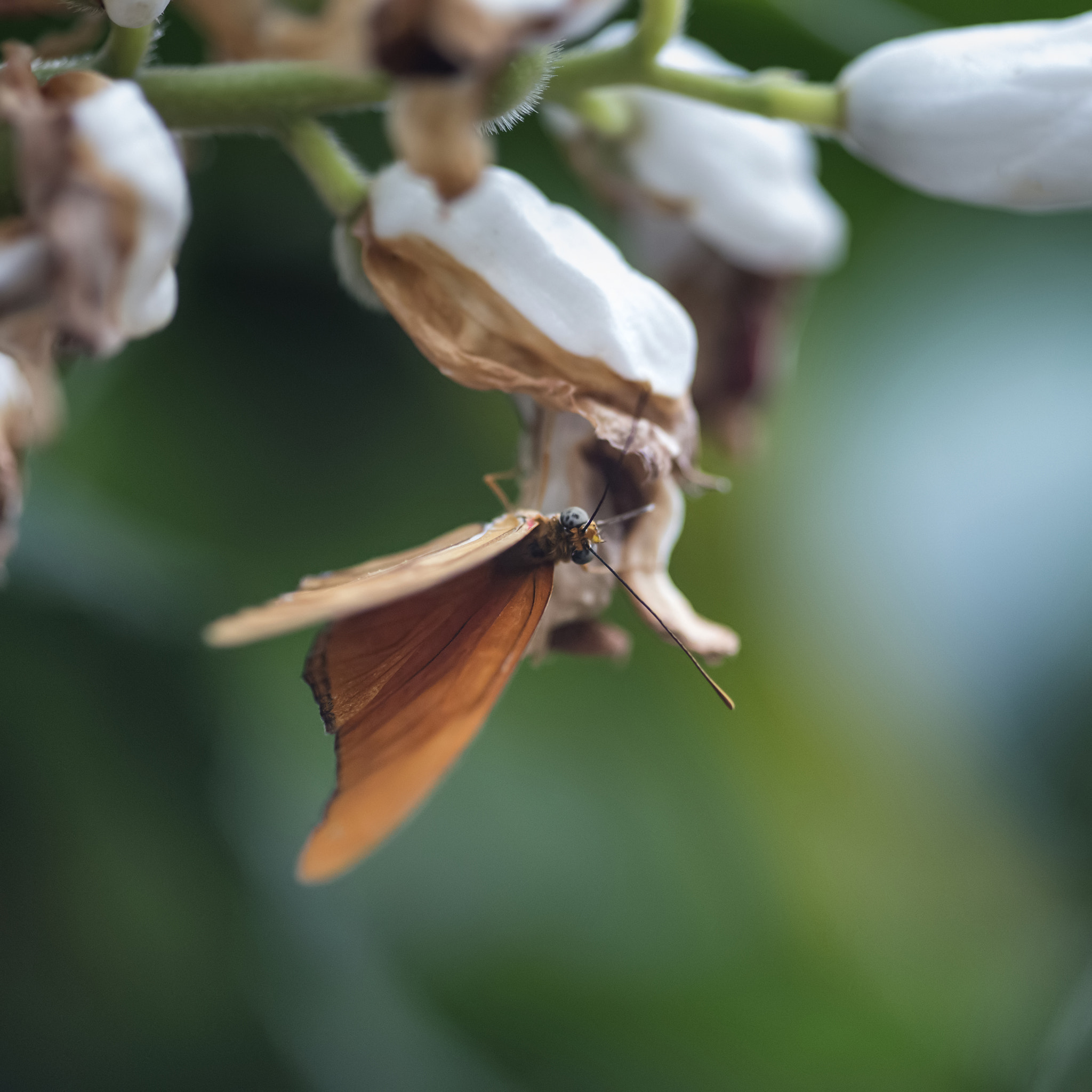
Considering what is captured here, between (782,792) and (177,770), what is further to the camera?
(782,792)

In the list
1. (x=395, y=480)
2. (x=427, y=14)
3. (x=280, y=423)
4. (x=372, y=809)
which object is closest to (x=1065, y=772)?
(x=395, y=480)

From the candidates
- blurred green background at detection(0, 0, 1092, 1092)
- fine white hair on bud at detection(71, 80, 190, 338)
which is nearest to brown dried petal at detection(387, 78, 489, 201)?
fine white hair on bud at detection(71, 80, 190, 338)

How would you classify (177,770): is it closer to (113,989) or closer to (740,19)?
Result: (113,989)

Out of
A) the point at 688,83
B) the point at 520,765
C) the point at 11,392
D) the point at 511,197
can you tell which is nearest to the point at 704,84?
the point at 688,83

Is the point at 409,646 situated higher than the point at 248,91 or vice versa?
the point at 248,91

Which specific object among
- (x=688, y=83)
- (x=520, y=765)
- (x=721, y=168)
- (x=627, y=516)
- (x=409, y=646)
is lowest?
(x=520, y=765)

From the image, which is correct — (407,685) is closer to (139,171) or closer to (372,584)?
(372,584)

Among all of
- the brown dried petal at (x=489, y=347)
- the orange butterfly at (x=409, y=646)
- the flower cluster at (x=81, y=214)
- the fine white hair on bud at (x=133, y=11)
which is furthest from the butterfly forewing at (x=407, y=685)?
A: the fine white hair on bud at (x=133, y=11)

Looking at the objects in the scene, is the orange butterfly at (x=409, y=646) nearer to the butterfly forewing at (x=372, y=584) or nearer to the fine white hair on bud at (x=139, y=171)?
the butterfly forewing at (x=372, y=584)
